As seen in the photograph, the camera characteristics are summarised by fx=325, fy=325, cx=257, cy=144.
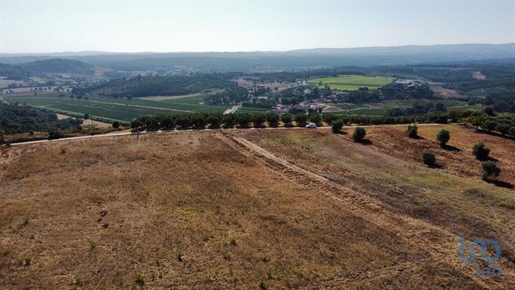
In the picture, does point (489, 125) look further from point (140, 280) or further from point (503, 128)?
point (140, 280)

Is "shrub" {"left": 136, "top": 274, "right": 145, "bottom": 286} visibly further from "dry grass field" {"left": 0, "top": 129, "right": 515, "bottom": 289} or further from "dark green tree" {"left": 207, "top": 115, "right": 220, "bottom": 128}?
"dark green tree" {"left": 207, "top": 115, "right": 220, "bottom": 128}

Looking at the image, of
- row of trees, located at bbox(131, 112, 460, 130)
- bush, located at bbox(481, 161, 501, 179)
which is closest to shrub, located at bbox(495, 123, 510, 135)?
row of trees, located at bbox(131, 112, 460, 130)

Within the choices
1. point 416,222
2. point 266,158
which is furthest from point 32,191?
point 416,222

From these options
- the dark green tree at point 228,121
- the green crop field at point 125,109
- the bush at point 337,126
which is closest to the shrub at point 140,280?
the dark green tree at point 228,121

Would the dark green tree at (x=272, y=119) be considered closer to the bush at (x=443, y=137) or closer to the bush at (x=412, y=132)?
the bush at (x=412, y=132)

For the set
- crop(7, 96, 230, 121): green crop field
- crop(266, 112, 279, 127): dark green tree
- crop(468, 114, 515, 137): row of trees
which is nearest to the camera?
crop(468, 114, 515, 137): row of trees

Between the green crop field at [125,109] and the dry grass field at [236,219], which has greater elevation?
the dry grass field at [236,219]
